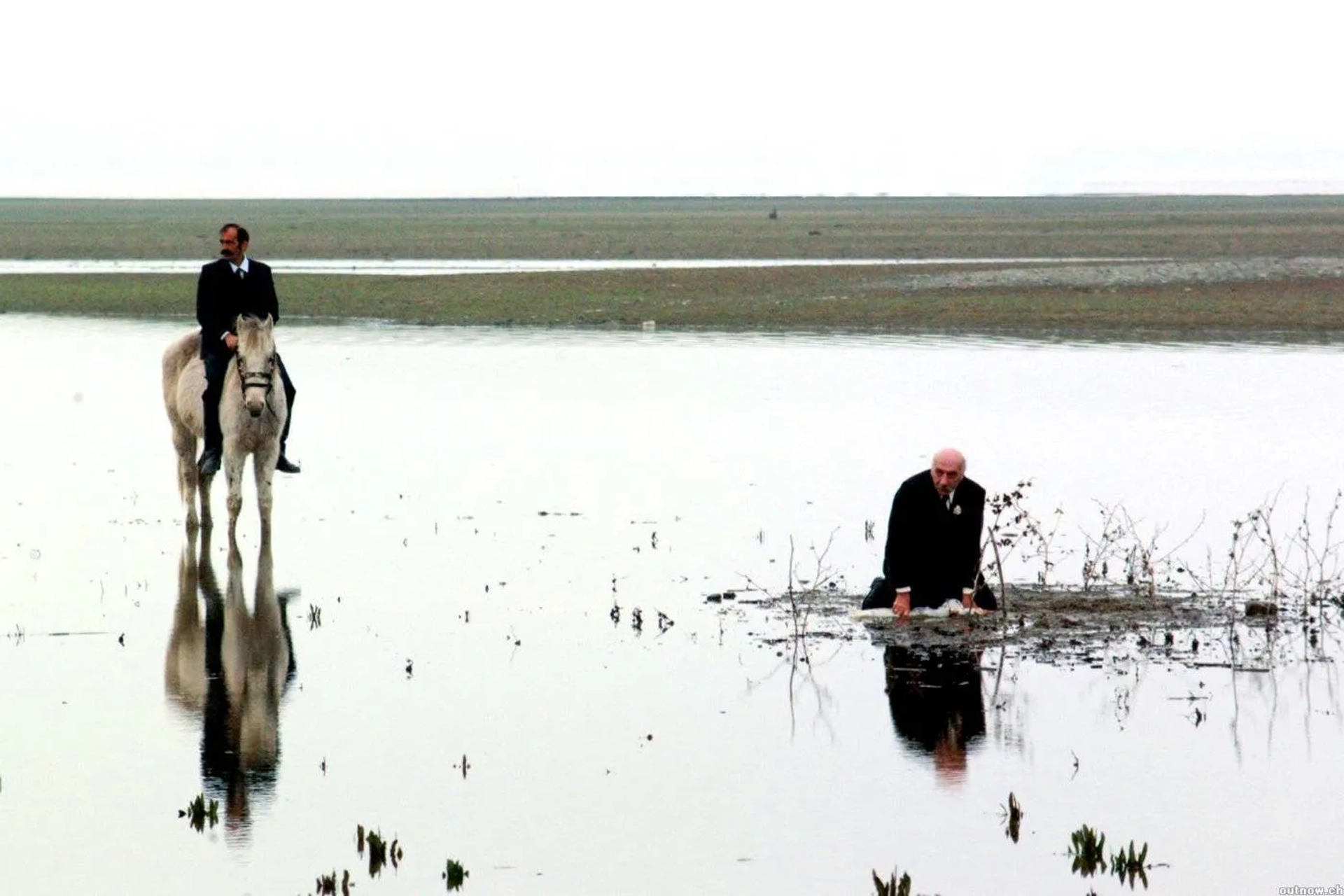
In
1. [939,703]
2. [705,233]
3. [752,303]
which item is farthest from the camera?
[705,233]

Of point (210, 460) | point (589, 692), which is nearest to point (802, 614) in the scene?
point (589, 692)

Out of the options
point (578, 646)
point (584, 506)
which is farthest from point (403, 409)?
point (578, 646)

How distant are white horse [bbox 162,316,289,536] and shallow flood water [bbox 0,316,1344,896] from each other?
456 mm

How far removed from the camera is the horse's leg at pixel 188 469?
1750cm

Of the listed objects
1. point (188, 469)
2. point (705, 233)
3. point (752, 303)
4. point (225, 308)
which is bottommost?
point (188, 469)

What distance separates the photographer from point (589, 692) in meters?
11.9

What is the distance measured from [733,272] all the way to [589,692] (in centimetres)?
4784

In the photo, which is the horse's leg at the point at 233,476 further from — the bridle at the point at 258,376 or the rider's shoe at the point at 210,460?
the bridle at the point at 258,376

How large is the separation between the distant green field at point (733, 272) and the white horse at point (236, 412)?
24.8 metres

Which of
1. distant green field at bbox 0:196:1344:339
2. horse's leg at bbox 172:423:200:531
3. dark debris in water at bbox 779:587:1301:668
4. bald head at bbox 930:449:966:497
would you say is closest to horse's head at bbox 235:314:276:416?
horse's leg at bbox 172:423:200:531

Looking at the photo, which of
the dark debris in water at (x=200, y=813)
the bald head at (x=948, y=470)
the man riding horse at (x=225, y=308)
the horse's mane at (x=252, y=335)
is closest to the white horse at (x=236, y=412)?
the horse's mane at (x=252, y=335)

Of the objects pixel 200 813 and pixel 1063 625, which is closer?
pixel 200 813

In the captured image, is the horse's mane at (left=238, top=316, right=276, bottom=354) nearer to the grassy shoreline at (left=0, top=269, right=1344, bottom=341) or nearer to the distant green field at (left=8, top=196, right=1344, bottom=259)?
the grassy shoreline at (left=0, top=269, right=1344, bottom=341)

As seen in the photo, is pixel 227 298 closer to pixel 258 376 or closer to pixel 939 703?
pixel 258 376
